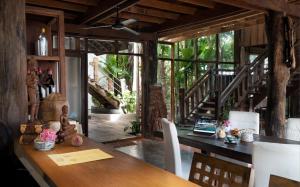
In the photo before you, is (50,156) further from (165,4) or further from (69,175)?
(165,4)

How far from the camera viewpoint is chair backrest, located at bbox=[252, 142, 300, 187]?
1.89 meters

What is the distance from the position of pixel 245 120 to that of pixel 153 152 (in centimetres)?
242

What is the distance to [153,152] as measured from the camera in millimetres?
5762

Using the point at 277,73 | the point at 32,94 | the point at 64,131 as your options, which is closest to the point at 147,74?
the point at 277,73

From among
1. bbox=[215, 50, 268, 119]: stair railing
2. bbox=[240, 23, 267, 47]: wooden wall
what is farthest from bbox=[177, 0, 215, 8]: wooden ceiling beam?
bbox=[240, 23, 267, 47]: wooden wall

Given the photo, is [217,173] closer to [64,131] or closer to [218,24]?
[64,131]

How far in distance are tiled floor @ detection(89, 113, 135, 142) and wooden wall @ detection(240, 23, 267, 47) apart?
190 inches

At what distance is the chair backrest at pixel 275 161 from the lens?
1895 mm

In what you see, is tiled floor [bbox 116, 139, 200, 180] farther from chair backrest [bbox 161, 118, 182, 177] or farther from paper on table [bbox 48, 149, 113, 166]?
paper on table [bbox 48, 149, 113, 166]

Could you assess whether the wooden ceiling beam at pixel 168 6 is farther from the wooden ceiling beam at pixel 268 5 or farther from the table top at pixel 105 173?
the table top at pixel 105 173

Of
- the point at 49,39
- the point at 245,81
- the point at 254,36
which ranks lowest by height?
the point at 245,81

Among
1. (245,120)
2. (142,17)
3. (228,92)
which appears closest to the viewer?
(245,120)

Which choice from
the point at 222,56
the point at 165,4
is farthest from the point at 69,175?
the point at 222,56

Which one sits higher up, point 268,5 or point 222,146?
point 268,5
